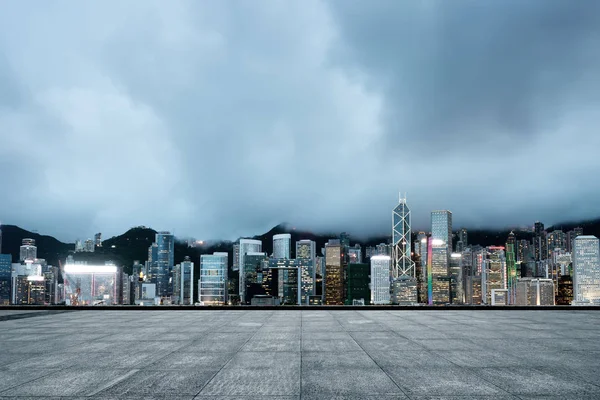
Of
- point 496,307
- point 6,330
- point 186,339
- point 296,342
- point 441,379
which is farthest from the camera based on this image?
point 496,307

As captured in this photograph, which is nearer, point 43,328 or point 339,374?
point 339,374

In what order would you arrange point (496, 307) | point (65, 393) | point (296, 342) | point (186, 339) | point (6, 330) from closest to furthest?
point (65, 393)
point (296, 342)
point (186, 339)
point (6, 330)
point (496, 307)

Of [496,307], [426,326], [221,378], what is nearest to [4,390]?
[221,378]

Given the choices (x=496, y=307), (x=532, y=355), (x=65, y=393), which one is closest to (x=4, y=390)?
(x=65, y=393)

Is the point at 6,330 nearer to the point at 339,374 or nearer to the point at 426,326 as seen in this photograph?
the point at 339,374

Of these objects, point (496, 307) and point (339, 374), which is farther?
point (496, 307)

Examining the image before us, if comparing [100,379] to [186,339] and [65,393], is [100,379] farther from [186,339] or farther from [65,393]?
[186,339]
